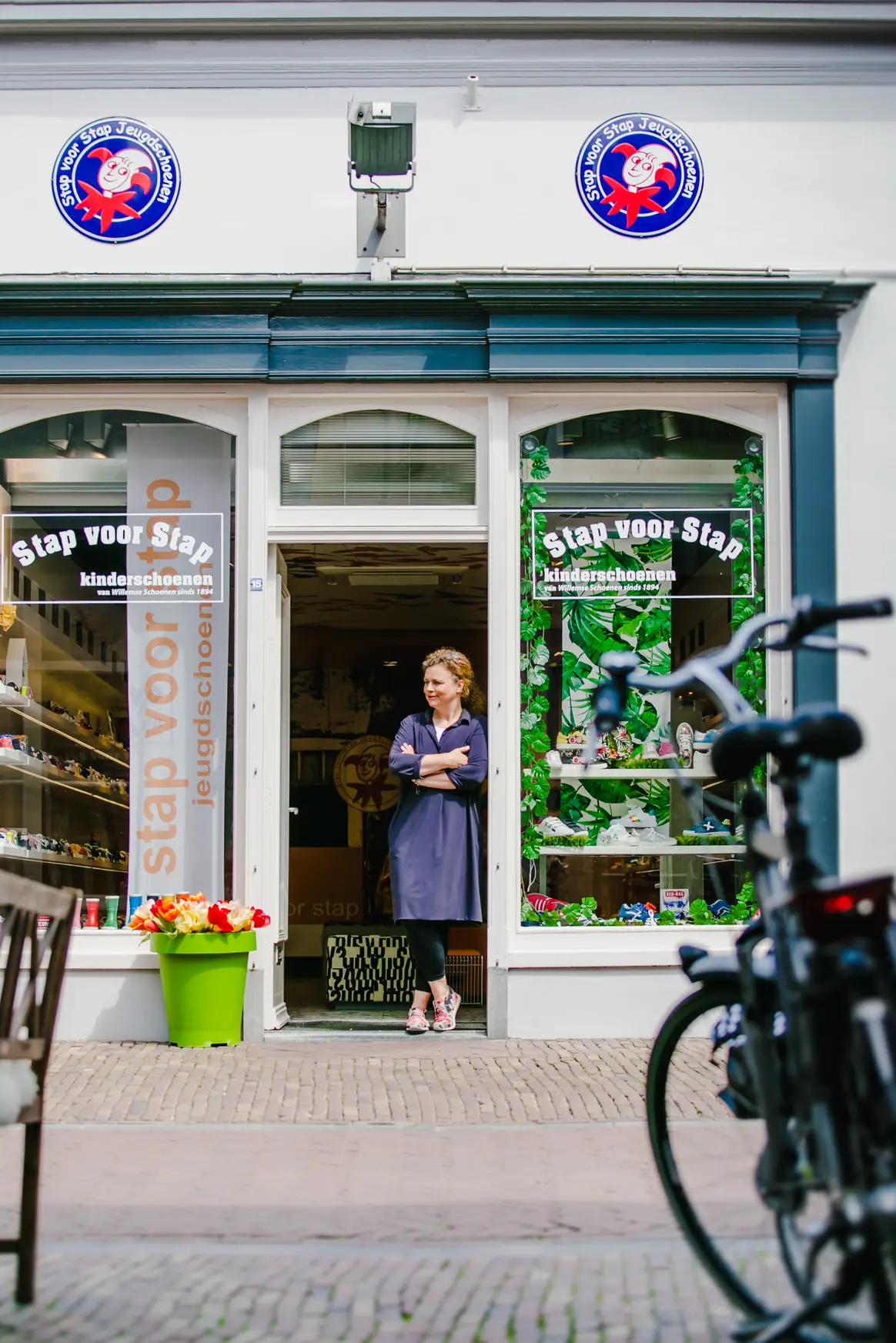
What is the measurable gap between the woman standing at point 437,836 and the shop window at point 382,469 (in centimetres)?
97

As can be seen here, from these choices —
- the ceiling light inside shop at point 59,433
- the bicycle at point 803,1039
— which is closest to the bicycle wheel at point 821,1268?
the bicycle at point 803,1039

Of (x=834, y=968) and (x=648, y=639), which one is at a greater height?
(x=648, y=639)

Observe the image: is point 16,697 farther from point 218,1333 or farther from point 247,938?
point 218,1333

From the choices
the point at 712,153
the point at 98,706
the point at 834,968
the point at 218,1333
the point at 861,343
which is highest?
the point at 712,153

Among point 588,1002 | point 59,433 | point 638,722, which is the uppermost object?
point 59,433

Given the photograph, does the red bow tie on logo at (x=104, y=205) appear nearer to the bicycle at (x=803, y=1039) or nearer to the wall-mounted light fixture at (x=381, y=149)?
the wall-mounted light fixture at (x=381, y=149)

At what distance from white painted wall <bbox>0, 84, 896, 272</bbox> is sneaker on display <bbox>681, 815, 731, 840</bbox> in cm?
297

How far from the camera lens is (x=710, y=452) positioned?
8.15m

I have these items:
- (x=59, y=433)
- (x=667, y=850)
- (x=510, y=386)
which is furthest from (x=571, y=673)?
(x=59, y=433)

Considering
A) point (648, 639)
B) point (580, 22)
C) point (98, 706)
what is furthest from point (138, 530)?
point (580, 22)

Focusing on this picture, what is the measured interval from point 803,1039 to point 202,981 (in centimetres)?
491

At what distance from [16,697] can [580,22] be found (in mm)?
4756

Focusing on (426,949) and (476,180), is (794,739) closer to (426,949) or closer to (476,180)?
(426,949)

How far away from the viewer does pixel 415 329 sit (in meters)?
7.93
